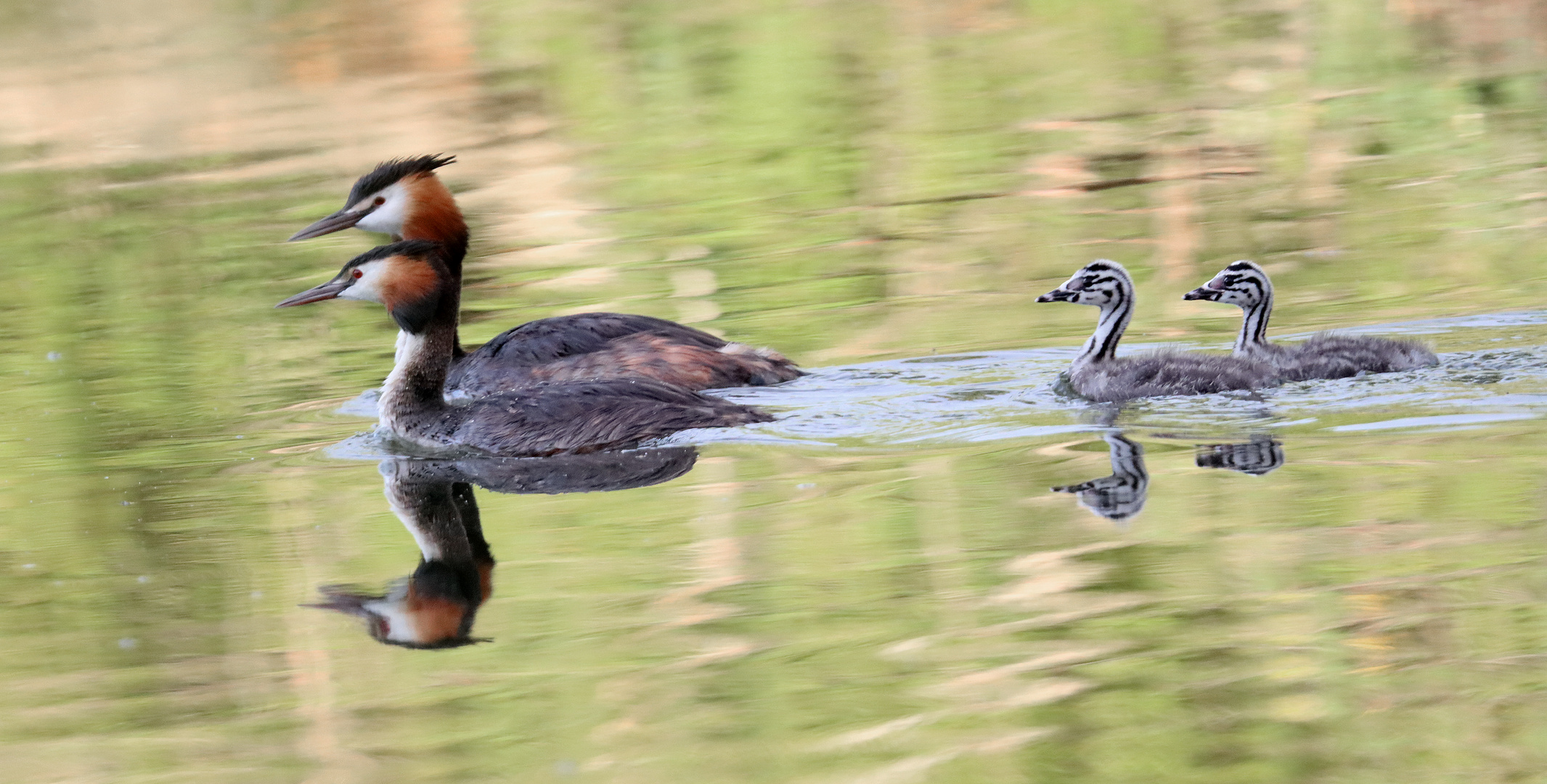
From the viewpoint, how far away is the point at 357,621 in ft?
20.7

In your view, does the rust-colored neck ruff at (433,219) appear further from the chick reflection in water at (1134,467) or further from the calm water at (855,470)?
the chick reflection in water at (1134,467)

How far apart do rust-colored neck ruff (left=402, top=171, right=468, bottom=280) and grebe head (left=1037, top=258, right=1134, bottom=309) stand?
301cm

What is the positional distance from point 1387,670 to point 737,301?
22.6 feet

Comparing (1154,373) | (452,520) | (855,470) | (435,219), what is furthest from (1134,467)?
(435,219)

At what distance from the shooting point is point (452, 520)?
24.7 ft

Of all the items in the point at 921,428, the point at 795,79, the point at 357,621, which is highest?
the point at 357,621

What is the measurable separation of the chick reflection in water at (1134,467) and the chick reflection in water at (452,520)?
1.62 m

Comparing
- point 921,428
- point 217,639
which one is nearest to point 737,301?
point 921,428

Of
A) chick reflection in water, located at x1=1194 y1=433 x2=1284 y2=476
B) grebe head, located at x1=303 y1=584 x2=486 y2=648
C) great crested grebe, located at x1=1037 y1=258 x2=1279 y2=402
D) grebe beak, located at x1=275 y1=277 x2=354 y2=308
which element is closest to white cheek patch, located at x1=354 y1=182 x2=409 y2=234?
grebe beak, located at x1=275 y1=277 x2=354 y2=308

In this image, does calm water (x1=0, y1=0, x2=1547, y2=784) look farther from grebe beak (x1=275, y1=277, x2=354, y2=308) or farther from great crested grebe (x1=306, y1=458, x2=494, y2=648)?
grebe beak (x1=275, y1=277, x2=354, y2=308)

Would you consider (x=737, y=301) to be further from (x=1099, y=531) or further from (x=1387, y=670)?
(x=1387, y=670)

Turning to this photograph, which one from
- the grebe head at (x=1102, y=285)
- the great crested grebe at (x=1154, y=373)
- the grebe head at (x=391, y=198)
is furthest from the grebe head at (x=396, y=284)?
the great crested grebe at (x=1154, y=373)

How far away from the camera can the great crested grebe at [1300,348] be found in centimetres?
870

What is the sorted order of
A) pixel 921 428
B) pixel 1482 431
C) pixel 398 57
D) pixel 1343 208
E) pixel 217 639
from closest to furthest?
pixel 217 639, pixel 1482 431, pixel 921 428, pixel 1343 208, pixel 398 57
